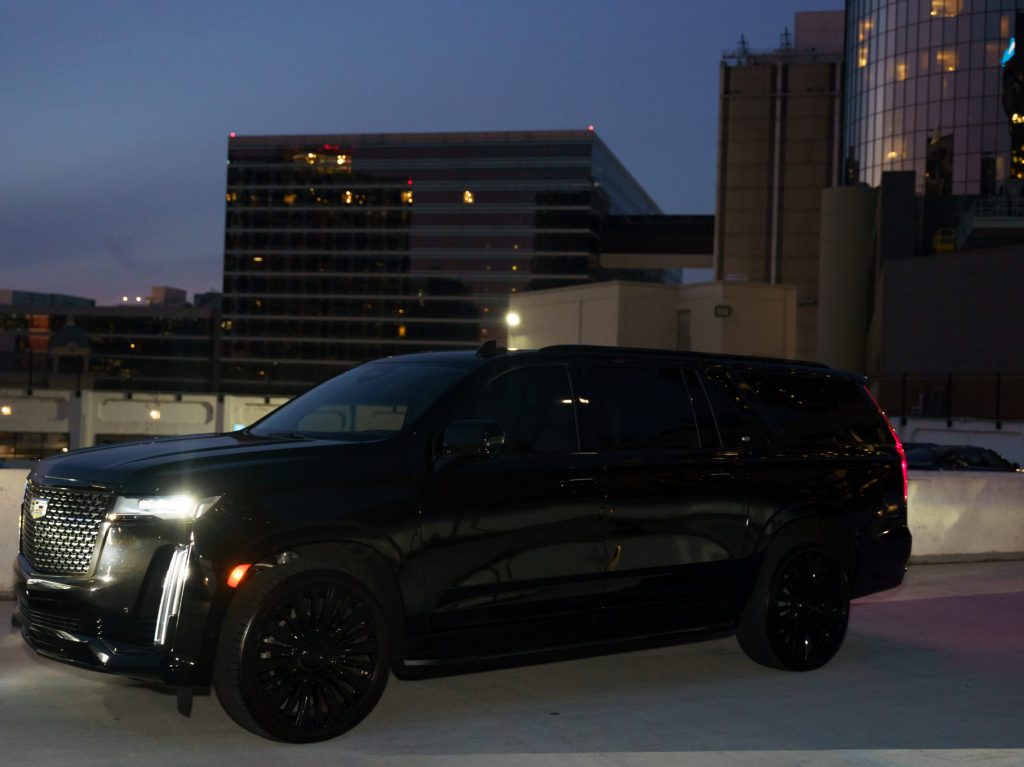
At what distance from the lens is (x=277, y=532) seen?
20.4 feet

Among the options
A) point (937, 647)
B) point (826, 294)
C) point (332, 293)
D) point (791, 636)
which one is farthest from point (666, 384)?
point (332, 293)

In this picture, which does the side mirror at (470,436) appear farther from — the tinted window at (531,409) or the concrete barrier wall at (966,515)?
the concrete barrier wall at (966,515)

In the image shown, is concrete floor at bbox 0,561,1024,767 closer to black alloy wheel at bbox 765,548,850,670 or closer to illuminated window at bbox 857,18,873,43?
black alloy wheel at bbox 765,548,850,670

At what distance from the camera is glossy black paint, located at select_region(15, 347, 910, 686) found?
240 inches

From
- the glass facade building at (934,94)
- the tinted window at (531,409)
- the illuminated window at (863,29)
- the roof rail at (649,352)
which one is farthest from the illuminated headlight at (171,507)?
the illuminated window at (863,29)

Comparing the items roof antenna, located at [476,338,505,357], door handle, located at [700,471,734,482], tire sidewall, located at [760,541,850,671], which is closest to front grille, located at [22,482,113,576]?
roof antenna, located at [476,338,505,357]

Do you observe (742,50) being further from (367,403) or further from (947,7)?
(367,403)

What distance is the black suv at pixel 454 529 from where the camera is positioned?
6121mm

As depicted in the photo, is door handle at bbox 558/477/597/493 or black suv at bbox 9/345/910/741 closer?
black suv at bbox 9/345/910/741

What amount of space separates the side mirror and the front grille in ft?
5.40

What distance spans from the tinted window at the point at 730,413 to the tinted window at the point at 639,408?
8.7 inches

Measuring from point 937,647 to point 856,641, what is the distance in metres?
0.55

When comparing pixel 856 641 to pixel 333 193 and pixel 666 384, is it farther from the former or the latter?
pixel 333 193

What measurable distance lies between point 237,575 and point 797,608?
12.9 feet
